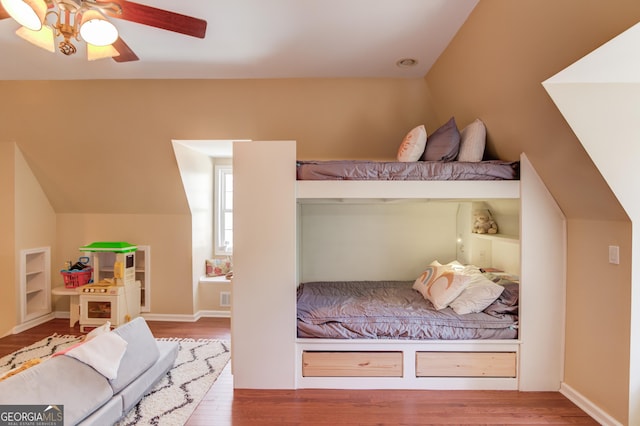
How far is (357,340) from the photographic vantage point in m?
2.34

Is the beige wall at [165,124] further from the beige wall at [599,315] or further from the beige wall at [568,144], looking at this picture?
the beige wall at [599,315]

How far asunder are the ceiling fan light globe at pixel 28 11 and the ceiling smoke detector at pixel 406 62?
235 centimetres

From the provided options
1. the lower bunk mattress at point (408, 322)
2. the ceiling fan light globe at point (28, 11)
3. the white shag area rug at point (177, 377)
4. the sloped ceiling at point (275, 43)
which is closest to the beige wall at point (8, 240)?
the white shag area rug at point (177, 377)

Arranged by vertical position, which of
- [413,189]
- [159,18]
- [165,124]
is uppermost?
[159,18]

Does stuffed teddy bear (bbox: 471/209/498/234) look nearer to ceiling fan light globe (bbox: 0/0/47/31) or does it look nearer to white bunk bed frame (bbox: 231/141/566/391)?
white bunk bed frame (bbox: 231/141/566/391)

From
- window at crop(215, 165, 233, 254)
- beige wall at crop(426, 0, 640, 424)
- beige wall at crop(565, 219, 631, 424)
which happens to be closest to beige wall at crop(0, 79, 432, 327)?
window at crop(215, 165, 233, 254)

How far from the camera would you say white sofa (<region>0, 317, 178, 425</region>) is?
5.36 ft

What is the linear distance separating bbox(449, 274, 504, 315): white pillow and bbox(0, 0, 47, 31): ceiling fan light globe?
2.89 metres

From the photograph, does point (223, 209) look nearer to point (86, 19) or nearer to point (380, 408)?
point (86, 19)

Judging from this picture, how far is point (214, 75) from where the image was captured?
9.96ft

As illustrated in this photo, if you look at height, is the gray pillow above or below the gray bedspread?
above

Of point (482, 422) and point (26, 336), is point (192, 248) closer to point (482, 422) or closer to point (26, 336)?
point (26, 336)

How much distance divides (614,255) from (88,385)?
3.02m

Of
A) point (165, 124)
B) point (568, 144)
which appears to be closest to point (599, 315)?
point (568, 144)
